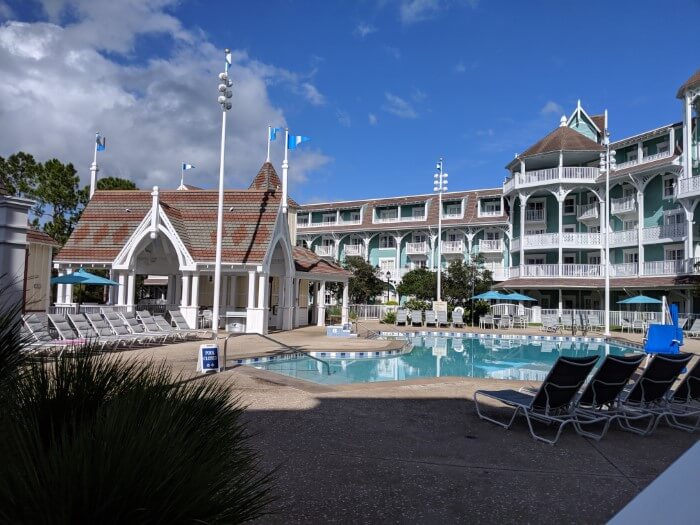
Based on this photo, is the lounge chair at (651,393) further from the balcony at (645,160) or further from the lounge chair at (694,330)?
the balcony at (645,160)

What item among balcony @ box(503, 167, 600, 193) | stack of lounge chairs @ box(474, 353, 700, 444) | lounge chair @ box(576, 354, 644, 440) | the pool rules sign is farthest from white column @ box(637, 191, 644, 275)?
the pool rules sign

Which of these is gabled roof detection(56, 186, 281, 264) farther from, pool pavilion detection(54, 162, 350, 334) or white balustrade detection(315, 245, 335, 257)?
white balustrade detection(315, 245, 335, 257)

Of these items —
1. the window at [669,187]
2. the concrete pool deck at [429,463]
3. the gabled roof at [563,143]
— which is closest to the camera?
the concrete pool deck at [429,463]

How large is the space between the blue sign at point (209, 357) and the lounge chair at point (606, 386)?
666cm

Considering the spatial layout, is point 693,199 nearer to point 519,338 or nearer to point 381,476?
point 519,338

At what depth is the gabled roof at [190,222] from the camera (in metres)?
20.8

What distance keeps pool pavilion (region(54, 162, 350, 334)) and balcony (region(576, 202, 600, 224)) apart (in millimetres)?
21088

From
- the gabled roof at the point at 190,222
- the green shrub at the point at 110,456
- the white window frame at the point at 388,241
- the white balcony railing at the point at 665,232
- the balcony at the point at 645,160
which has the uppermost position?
the balcony at the point at 645,160

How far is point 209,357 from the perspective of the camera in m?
10.2

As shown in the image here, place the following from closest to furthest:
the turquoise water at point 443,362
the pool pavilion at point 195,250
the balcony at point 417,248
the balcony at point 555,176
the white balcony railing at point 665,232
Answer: the turquoise water at point 443,362
the pool pavilion at point 195,250
the white balcony railing at point 665,232
the balcony at point 555,176
the balcony at point 417,248

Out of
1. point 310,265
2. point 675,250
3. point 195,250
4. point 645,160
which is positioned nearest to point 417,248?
point 645,160

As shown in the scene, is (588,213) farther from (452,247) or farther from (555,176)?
(452,247)

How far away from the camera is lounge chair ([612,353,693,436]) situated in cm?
649

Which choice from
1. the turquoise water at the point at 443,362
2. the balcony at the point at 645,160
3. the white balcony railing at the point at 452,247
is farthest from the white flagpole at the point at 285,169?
the balcony at the point at 645,160
